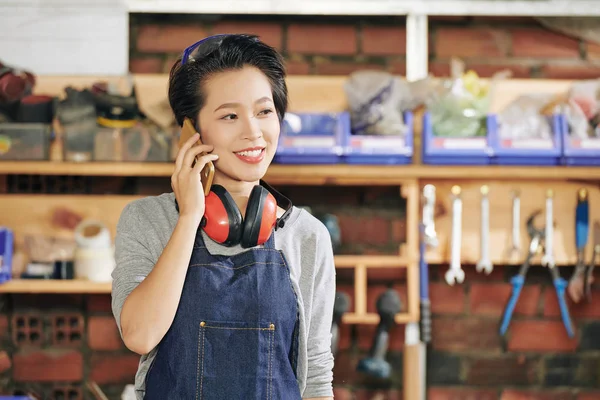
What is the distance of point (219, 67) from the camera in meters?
1.04

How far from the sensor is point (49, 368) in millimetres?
2496

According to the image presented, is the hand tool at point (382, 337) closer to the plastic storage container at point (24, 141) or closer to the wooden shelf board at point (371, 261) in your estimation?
the wooden shelf board at point (371, 261)

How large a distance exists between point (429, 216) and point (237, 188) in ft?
4.32

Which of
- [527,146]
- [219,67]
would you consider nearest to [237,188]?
[219,67]

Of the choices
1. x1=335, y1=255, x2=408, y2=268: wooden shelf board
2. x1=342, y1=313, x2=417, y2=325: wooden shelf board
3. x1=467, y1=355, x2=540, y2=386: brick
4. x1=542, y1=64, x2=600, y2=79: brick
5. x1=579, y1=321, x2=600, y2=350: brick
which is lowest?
x1=467, y1=355, x2=540, y2=386: brick

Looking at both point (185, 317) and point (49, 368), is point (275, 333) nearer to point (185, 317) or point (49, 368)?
point (185, 317)

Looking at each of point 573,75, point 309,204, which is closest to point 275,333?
point 309,204

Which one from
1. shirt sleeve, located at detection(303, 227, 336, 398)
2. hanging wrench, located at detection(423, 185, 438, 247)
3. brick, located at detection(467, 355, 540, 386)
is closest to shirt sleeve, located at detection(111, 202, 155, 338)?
shirt sleeve, located at detection(303, 227, 336, 398)

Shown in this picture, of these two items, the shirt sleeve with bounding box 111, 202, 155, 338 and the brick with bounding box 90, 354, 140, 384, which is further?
the brick with bounding box 90, 354, 140, 384

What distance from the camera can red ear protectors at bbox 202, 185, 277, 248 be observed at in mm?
999

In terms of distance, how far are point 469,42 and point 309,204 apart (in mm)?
729

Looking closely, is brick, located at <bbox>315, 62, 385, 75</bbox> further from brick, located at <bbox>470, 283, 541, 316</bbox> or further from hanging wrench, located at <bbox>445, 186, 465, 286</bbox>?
brick, located at <bbox>470, 283, 541, 316</bbox>

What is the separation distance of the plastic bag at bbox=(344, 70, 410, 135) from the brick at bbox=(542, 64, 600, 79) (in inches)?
22.9

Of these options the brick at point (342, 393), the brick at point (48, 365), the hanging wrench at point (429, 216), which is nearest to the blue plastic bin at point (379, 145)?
the hanging wrench at point (429, 216)
